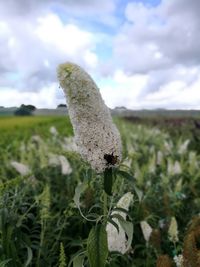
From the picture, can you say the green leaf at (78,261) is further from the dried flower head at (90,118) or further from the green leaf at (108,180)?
the dried flower head at (90,118)

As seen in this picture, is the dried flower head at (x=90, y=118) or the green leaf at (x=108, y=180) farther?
the green leaf at (x=108, y=180)

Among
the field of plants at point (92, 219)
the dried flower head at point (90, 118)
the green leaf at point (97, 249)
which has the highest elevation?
the dried flower head at point (90, 118)

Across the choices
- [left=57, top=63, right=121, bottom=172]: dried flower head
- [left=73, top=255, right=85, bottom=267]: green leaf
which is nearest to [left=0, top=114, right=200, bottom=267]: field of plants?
[left=73, top=255, right=85, bottom=267]: green leaf

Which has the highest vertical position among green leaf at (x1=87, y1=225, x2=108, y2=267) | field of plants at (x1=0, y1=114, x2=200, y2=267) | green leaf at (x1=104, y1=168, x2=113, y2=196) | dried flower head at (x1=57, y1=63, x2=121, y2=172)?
dried flower head at (x1=57, y1=63, x2=121, y2=172)

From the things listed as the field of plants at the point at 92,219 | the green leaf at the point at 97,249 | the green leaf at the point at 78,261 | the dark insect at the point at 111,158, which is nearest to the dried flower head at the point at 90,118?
the dark insect at the point at 111,158

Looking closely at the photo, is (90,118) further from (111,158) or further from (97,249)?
(97,249)

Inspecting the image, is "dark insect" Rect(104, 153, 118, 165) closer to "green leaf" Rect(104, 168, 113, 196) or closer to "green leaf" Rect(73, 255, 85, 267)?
"green leaf" Rect(104, 168, 113, 196)
